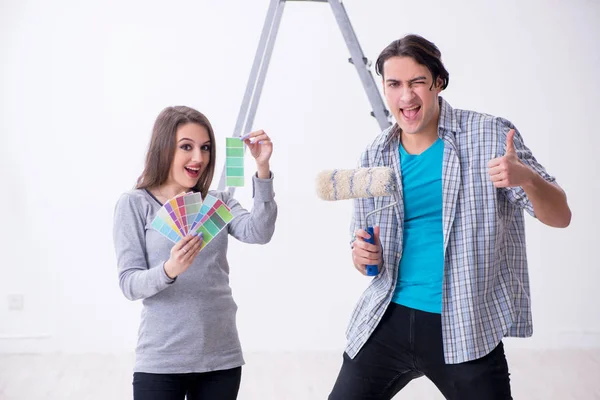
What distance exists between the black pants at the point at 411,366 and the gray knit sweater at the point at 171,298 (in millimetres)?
346

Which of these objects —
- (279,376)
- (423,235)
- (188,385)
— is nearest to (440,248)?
(423,235)

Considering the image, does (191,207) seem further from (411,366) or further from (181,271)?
(411,366)

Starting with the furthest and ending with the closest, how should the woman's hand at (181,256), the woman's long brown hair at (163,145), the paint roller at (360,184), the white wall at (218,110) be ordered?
the white wall at (218,110)
the woman's long brown hair at (163,145)
the paint roller at (360,184)
the woman's hand at (181,256)

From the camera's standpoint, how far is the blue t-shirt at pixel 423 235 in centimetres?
180

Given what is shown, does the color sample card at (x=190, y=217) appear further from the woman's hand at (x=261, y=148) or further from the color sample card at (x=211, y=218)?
the woman's hand at (x=261, y=148)

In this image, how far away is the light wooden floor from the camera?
360 cm

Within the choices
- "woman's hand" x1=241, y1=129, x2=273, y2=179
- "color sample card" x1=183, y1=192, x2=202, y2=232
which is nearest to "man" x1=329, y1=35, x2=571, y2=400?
"woman's hand" x1=241, y1=129, x2=273, y2=179

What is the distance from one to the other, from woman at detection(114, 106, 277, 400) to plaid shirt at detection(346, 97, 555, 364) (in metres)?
0.42

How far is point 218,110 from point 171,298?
105 inches

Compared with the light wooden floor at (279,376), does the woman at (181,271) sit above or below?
above

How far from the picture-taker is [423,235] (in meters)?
1.83

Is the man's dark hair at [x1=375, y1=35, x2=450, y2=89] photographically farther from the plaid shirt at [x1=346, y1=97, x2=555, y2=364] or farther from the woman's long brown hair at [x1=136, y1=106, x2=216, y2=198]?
the woman's long brown hair at [x1=136, y1=106, x2=216, y2=198]

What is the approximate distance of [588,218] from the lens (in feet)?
14.8

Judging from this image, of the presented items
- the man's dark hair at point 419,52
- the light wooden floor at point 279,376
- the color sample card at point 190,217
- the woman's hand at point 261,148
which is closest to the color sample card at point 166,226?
the color sample card at point 190,217
